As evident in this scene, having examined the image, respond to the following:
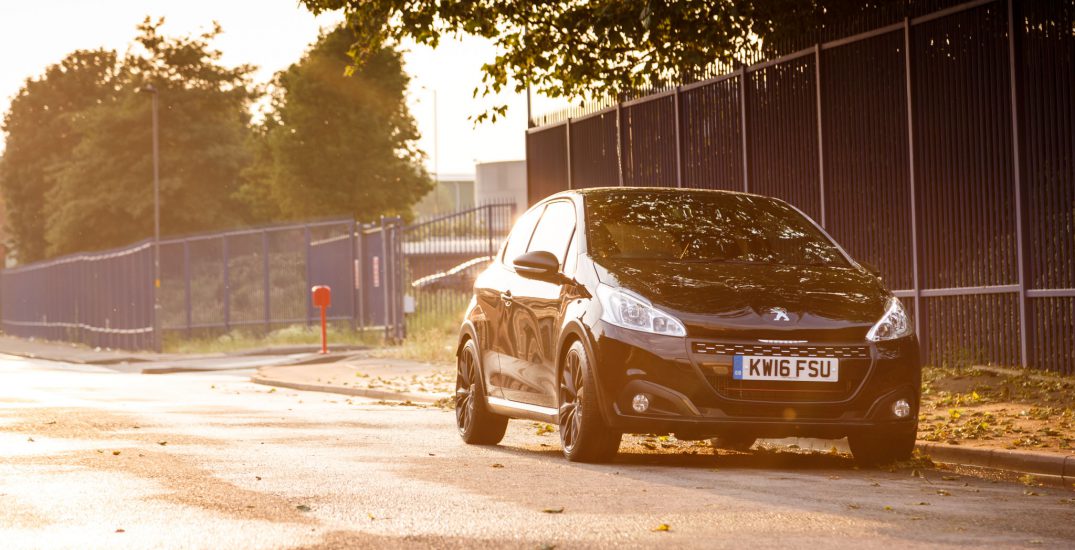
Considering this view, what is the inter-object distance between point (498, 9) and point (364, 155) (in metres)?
42.1

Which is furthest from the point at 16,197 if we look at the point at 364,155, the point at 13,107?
the point at 364,155

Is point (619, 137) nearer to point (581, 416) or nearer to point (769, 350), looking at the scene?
point (581, 416)

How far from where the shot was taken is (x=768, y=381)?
8.89m

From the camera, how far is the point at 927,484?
861cm

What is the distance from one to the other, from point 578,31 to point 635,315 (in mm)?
8804

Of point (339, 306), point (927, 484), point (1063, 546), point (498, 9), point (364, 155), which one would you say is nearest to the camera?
point (1063, 546)

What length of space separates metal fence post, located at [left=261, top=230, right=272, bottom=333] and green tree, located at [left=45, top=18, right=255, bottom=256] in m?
27.0

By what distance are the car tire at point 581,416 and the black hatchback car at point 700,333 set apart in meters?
0.01

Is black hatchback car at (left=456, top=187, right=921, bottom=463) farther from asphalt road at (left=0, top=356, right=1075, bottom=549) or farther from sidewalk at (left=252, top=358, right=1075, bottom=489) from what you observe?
sidewalk at (left=252, top=358, right=1075, bottom=489)

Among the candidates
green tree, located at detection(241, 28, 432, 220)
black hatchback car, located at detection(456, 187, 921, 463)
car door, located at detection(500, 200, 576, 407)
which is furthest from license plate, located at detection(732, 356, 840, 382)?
green tree, located at detection(241, 28, 432, 220)

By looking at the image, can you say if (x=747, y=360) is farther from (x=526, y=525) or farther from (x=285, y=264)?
(x=285, y=264)

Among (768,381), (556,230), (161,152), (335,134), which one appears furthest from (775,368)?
(161,152)

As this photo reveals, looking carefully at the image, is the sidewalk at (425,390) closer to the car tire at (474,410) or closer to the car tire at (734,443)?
the car tire at (734,443)

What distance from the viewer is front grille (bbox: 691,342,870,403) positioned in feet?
29.1
